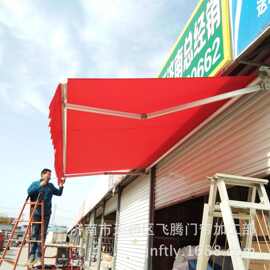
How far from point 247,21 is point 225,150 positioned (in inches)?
69.7

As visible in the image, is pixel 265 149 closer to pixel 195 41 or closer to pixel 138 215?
pixel 195 41

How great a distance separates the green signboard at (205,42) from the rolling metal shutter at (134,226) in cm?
400

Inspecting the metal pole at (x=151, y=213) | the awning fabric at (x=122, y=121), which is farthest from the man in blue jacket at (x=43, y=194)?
the metal pole at (x=151, y=213)

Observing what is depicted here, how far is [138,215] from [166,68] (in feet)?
14.2

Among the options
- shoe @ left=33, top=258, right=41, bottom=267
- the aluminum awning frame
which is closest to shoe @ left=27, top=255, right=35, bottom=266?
shoe @ left=33, top=258, right=41, bottom=267

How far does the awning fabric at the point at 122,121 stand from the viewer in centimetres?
343

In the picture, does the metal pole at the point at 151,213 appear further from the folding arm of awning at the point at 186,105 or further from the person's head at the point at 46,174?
the folding arm of awning at the point at 186,105

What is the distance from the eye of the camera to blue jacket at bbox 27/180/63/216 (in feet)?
22.1

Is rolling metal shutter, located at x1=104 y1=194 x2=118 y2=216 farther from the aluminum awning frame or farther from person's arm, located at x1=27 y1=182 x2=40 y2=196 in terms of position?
the aluminum awning frame

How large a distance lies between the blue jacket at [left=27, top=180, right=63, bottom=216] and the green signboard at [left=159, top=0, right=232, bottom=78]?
10.9 feet

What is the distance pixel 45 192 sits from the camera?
22.1 ft

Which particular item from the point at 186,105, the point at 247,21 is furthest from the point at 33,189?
the point at 247,21

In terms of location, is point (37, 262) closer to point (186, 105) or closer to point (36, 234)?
point (36, 234)

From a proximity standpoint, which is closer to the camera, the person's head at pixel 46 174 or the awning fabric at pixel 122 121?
the awning fabric at pixel 122 121
